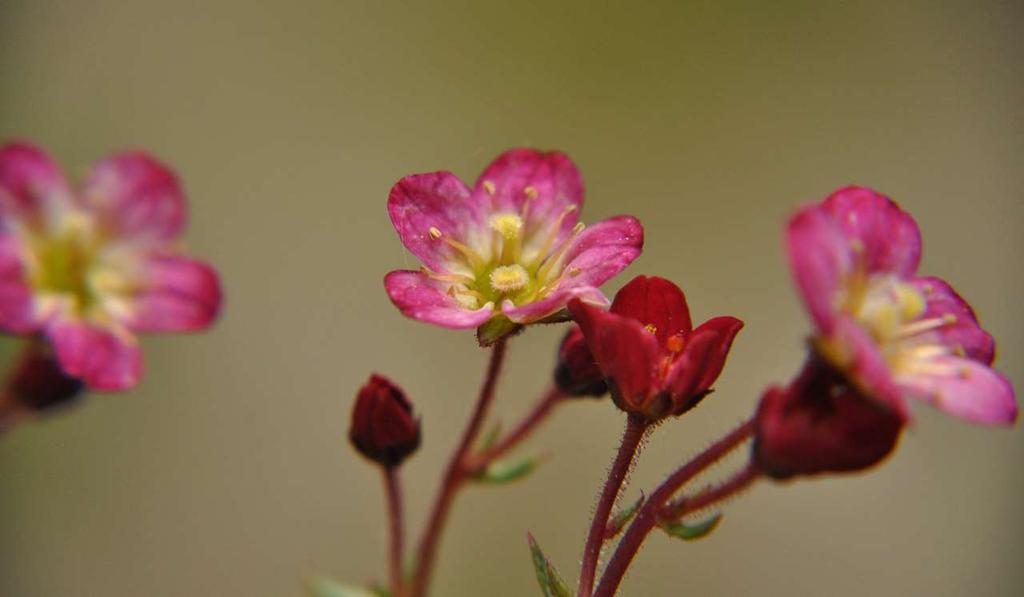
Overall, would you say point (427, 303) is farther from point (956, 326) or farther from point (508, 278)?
point (956, 326)

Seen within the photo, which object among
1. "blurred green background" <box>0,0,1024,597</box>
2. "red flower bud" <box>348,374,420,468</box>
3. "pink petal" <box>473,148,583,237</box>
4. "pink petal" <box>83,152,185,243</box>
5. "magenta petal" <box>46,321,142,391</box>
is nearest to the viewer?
"magenta petal" <box>46,321,142,391</box>

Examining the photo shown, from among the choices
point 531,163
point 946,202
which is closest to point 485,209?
point 531,163

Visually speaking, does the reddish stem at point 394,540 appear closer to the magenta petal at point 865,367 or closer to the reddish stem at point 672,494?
the reddish stem at point 672,494

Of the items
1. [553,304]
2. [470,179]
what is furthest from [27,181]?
[470,179]

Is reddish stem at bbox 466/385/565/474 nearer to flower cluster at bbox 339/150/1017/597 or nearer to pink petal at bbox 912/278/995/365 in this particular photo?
flower cluster at bbox 339/150/1017/597

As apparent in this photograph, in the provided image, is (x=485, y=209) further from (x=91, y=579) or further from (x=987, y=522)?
(x=987, y=522)

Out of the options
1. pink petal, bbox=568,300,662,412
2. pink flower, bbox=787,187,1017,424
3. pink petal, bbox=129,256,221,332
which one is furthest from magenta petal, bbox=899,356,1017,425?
pink petal, bbox=129,256,221,332
